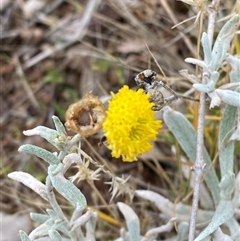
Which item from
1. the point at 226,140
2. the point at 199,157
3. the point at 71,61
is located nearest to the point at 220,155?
the point at 226,140

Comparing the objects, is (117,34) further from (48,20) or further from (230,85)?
(230,85)

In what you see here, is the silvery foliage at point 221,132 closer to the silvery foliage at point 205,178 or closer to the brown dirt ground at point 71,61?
the silvery foliage at point 205,178

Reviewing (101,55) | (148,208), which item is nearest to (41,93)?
(101,55)

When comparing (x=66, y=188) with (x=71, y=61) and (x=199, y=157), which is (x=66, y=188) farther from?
(x=71, y=61)

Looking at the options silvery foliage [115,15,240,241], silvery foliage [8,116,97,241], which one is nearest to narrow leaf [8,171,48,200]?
silvery foliage [8,116,97,241]

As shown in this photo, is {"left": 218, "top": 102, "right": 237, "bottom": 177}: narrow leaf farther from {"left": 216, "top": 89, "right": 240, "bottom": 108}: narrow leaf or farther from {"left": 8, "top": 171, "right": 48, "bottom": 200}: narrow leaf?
{"left": 8, "top": 171, "right": 48, "bottom": 200}: narrow leaf
